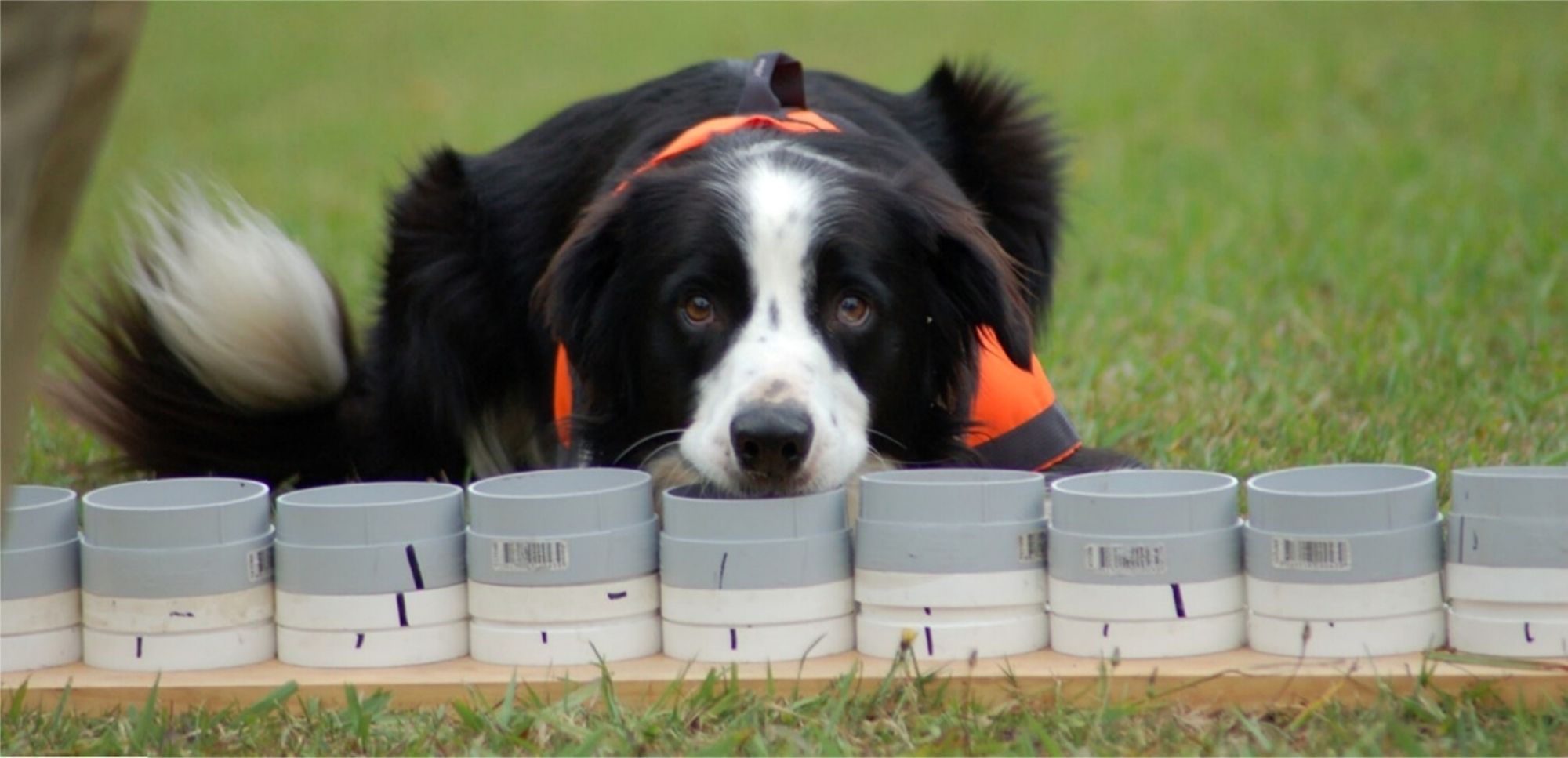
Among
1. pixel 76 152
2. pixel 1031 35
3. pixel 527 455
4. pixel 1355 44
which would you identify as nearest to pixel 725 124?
pixel 527 455

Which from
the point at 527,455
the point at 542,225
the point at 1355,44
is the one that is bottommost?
the point at 527,455

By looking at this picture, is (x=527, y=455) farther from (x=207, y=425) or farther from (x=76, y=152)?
(x=76, y=152)

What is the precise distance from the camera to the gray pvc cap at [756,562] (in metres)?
2.21

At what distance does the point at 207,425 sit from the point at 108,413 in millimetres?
204

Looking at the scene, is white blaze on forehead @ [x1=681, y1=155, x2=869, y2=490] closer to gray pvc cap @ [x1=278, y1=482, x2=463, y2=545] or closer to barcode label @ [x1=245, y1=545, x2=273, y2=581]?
Answer: gray pvc cap @ [x1=278, y1=482, x2=463, y2=545]

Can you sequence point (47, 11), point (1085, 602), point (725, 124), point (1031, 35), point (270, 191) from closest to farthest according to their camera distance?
point (47, 11) → point (1085, 602) → point (725, 124) → point (270, 191) → point (1031, 35)

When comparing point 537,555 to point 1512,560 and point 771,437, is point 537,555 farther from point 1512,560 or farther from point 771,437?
point 1512,560

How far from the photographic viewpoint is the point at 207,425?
3525mm

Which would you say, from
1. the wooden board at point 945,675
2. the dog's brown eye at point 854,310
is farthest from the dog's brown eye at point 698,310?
the wooden board at point 945,675

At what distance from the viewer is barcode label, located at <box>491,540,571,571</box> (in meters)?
2.22

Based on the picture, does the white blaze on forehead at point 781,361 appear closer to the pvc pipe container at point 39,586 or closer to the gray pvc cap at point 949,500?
the gray pvc cap at point 949,500

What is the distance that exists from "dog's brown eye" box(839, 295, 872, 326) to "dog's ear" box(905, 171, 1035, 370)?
0.20 meters

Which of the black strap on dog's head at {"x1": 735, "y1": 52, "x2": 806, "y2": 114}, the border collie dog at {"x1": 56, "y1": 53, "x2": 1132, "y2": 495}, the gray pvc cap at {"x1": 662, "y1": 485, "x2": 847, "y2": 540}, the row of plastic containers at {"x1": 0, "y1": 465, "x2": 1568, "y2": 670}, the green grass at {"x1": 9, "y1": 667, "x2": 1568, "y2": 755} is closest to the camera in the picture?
the green grass at {"x1": 9, "y1": 667, "x2": 1568, "y2": 755}

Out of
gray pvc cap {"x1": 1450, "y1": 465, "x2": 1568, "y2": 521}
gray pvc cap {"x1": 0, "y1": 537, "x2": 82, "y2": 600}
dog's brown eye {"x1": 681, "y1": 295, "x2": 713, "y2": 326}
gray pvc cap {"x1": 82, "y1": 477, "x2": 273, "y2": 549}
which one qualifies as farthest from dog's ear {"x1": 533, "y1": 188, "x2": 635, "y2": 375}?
gray pvc cap {"x1": 1450, "y1": 465, "x2": 1568, "y2": 521}
